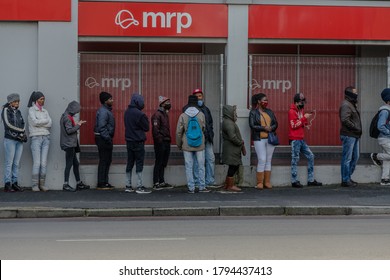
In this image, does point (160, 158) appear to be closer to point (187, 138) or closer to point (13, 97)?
point (187, 138)

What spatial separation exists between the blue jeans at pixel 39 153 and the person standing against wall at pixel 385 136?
7088 millimetres

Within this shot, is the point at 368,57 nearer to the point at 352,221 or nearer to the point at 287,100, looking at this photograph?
the point at 287,100

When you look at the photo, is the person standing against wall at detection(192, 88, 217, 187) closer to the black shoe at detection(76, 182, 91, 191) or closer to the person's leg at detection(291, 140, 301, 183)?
the person's leg at detection(291, 140, 301, 183)

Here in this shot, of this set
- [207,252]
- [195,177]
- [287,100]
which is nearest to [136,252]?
[207,252]

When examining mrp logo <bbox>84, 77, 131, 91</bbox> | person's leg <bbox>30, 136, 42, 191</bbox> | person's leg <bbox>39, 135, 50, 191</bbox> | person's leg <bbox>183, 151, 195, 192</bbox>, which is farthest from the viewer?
mrp logo <bbox>84, 77, 131, 91</bbox>

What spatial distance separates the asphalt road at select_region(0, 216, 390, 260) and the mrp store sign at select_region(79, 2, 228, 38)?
4.98 m

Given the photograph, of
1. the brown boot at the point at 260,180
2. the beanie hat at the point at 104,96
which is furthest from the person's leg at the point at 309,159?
the beanie hat at the point at 104,96

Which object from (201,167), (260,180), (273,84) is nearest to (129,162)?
(201,167)

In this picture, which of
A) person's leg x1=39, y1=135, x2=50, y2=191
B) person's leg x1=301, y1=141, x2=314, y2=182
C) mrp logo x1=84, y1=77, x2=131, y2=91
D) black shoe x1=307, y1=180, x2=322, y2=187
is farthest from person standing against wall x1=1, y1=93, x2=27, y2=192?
black shoe x1=307, y1=180, x2=322, y2=187

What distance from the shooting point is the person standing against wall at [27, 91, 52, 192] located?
15625 mm

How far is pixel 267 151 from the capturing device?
16219mm

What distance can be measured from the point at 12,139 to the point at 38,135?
0.54 meters

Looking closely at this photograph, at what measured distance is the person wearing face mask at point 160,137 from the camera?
1600cm

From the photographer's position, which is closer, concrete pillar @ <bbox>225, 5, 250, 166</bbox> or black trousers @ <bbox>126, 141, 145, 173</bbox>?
black trousers @ <bbox>126, 141, 145, 173</bbox>
